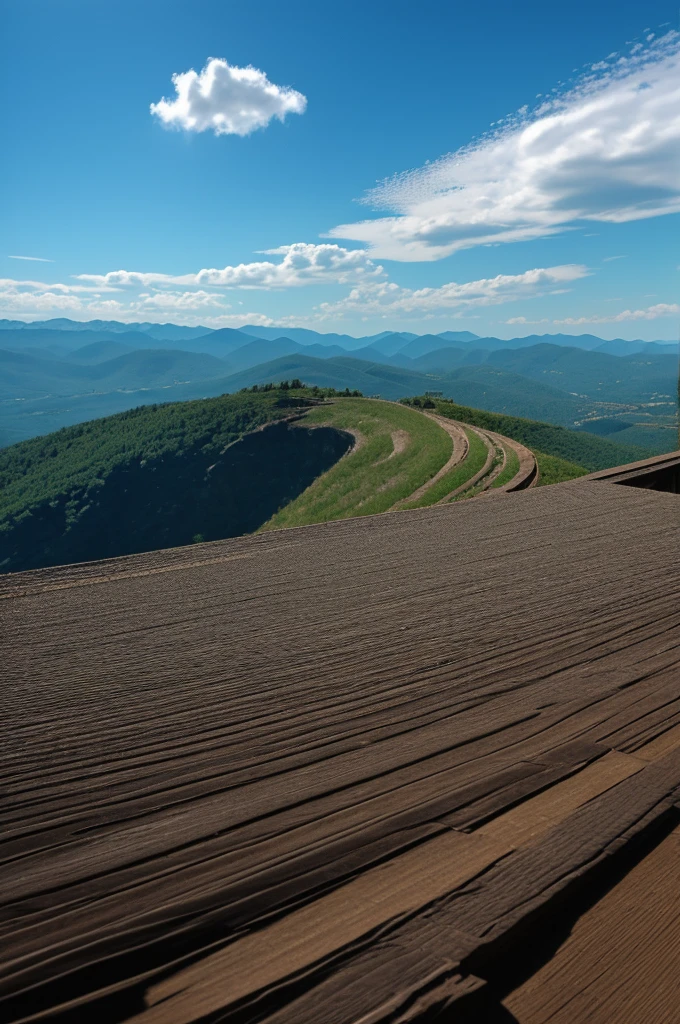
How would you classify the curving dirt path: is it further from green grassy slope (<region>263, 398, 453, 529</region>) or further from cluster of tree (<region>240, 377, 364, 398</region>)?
cluster of tree (<region>240, 377, 364, 398</region>)

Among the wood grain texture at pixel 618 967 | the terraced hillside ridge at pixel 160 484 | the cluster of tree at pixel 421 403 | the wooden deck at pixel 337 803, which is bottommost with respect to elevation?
the terraced hillside ridge at pixel 160 484

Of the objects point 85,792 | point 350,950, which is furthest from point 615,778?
point 85,792

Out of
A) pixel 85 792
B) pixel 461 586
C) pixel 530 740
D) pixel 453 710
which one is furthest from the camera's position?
pixel 461 586

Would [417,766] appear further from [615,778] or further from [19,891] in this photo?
[19,891]

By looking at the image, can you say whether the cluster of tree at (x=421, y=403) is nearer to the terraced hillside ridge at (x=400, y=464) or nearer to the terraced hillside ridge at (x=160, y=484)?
the terraced hillside ridge at (x=400, y=464)

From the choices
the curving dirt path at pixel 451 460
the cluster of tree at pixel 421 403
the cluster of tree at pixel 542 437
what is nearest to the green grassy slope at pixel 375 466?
the curving dirt path at pixel 451 460

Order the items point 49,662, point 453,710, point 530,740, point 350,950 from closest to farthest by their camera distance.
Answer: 1. point 350,950
2. point 530,740
3. point 453,710
4. point 49,662
